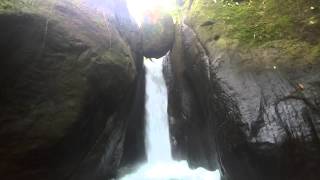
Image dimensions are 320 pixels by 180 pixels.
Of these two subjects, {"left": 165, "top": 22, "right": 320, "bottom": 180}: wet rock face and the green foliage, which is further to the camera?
the green foliage

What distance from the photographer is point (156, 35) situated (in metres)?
12.0

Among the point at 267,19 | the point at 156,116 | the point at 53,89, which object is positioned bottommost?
the point at 53,89

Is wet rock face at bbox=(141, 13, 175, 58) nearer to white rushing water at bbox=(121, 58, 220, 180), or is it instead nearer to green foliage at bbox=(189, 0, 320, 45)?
white rushing water at bbox=(121, 58, 220, 180)

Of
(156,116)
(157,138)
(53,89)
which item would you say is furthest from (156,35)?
(53,89)

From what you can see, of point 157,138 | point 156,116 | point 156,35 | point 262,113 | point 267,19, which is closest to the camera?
point 262,113

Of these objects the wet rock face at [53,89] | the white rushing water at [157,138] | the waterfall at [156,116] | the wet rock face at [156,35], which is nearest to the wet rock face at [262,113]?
the wet rock face at [53,89]

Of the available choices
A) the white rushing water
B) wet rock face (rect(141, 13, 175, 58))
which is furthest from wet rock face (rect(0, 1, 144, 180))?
wet rock face (rect(141, 13, 175, 58))

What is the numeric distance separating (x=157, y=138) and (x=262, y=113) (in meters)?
6.77

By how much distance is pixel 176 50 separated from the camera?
38.9 feet

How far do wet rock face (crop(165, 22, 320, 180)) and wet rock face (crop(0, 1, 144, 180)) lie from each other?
2.47m

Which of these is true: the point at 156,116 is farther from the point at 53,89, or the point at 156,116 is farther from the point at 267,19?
the point at 53,89

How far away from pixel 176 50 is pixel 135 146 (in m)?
3.58

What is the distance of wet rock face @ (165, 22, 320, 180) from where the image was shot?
20.5 feet

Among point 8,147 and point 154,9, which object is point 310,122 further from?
point 154,9
